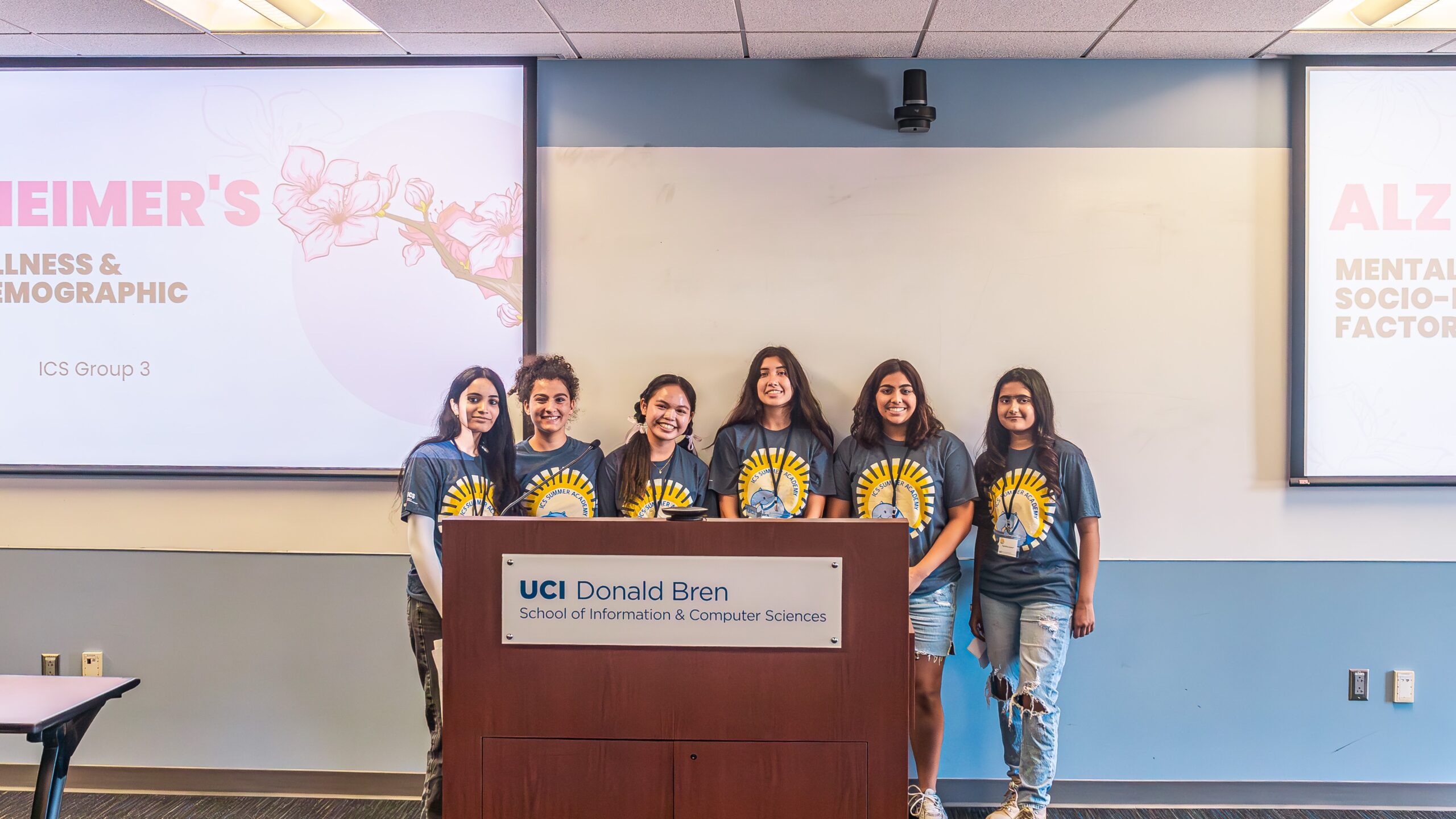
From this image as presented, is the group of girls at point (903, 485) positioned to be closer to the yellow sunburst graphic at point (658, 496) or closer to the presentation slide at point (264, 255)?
the yellow sunburst graphic at point (658, 496)

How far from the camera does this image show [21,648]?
10.1ft

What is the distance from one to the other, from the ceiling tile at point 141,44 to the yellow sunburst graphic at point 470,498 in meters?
1.85

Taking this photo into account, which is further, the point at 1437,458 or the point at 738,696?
the point at 1437,458

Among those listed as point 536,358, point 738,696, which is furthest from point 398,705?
point 738,696

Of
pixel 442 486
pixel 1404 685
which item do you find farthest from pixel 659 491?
pixel 1404 685

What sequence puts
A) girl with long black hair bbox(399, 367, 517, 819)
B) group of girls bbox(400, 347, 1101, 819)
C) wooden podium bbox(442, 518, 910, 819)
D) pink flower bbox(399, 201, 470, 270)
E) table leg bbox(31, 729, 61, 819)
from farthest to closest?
pink flower bbox(399, 201, 470, 270) < group of girls bbox(400, 347, 1101, 819) < girl with long black hair bbox(399, 367, 517, 819) < table leg bbox(31, 729, 61, 819) < wooden podium bbox(442, 518, 910, 819)

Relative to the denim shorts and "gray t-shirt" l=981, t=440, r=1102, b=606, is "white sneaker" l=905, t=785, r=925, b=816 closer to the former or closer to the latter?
the denim shorts

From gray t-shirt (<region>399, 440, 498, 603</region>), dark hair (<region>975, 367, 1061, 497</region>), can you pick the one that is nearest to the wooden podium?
gray t-shirt (<region>399, 440, 498, 603</region>)

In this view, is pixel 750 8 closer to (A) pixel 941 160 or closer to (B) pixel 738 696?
(A) pixel 941 160

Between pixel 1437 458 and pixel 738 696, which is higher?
pixel 1437 458

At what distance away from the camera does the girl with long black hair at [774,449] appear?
2.83 metres

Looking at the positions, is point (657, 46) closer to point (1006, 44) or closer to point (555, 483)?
point (1006, 44)

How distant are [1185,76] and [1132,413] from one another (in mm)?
1265

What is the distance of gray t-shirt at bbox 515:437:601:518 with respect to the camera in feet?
8.86
